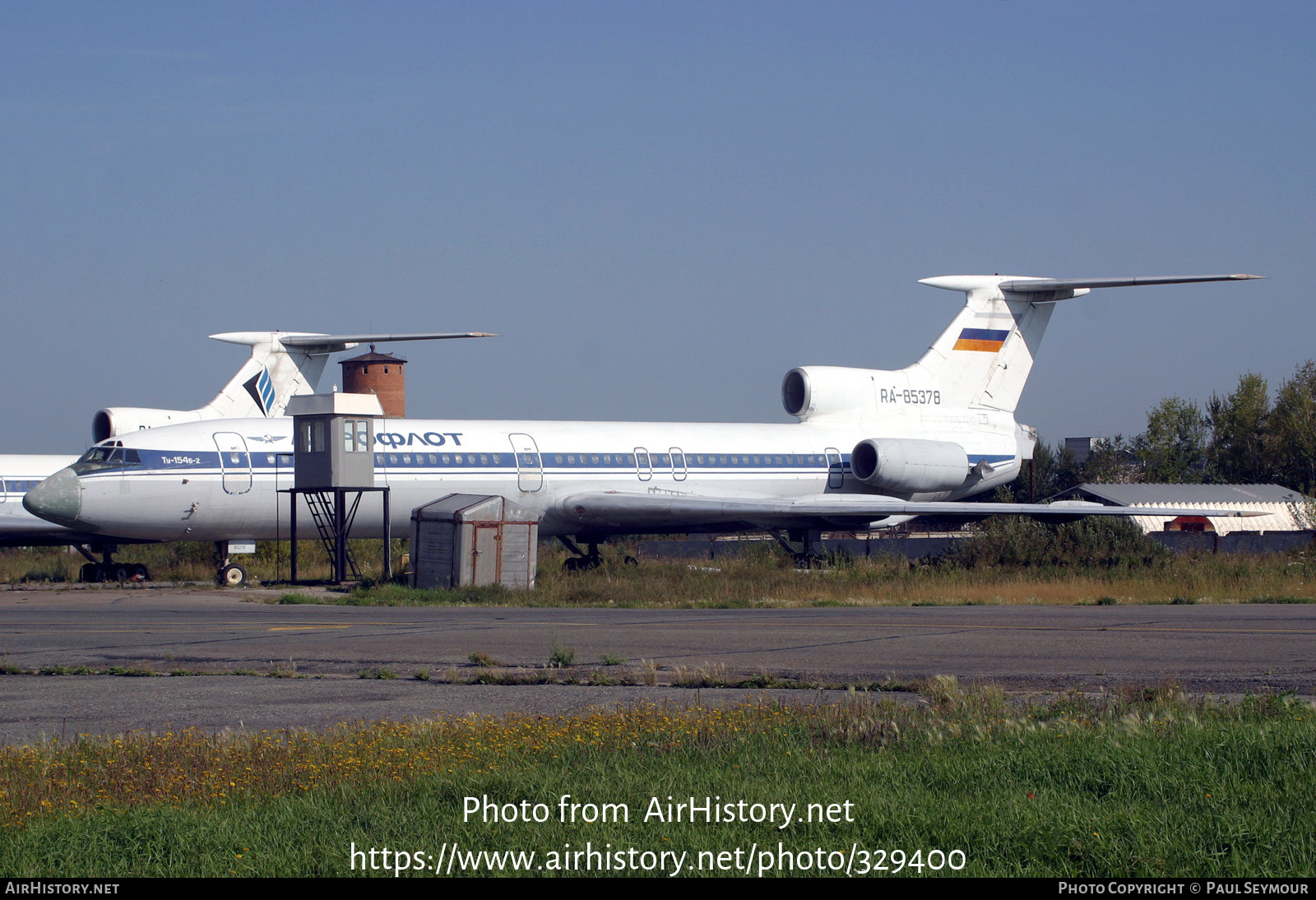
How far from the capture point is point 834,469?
3484 centimetres

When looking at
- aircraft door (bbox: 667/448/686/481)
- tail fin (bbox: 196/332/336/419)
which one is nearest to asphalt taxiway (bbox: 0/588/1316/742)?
aircraft door (bbox: 667/448/686/481)

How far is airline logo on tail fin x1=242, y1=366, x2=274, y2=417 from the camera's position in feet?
131

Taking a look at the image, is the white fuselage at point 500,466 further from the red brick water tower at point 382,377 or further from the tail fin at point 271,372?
the red brick water tower at point 382,377

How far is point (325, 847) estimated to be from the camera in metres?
5.57

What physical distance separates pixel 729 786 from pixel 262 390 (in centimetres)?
3614

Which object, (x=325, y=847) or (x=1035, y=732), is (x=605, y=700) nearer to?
(x=1035, y=732)

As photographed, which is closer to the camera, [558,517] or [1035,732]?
[1035,732]

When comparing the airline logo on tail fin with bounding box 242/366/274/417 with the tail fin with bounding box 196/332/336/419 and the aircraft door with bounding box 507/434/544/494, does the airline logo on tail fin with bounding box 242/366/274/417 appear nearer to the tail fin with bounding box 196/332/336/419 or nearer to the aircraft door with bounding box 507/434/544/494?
the tail fin with bounding box 196/332/336/419

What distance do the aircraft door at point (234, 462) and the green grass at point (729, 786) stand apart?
1960 centimetres

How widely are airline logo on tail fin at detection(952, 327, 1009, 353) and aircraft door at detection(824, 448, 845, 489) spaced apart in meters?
4.73

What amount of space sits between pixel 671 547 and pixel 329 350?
21052mm

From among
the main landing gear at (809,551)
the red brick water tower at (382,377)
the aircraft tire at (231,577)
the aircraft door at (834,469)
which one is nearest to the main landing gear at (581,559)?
the main landing gear at (809,551)
